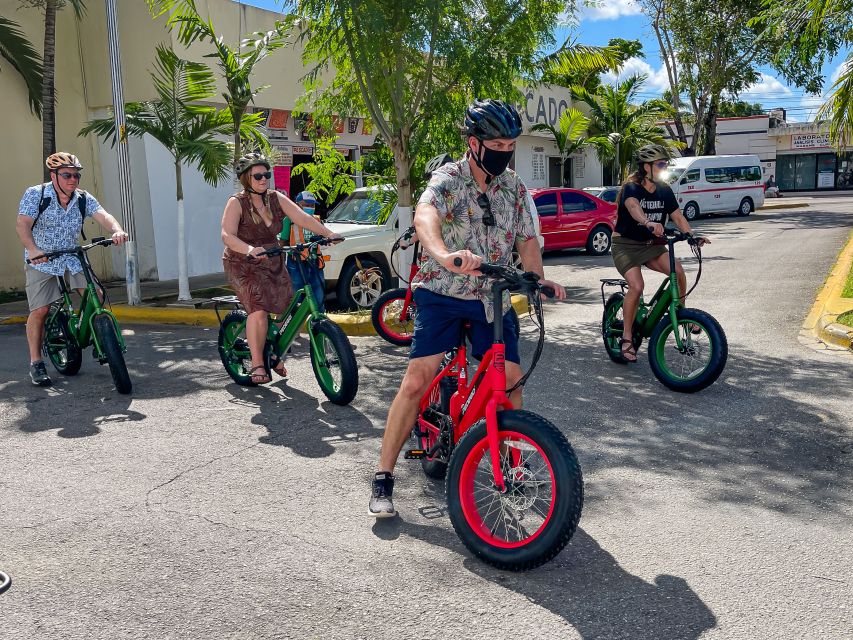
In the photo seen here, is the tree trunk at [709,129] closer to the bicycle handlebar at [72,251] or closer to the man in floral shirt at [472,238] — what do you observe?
the bicycle handlebar at [72,251]

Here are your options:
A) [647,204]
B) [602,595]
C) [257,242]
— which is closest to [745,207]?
[647,204]

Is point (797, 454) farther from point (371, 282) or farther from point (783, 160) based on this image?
point (783, 160)

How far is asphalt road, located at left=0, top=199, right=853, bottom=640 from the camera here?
10.8ft

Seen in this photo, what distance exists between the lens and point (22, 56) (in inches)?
537

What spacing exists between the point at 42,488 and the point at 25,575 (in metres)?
1.23

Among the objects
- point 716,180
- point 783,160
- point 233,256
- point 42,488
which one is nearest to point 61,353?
point 233,256

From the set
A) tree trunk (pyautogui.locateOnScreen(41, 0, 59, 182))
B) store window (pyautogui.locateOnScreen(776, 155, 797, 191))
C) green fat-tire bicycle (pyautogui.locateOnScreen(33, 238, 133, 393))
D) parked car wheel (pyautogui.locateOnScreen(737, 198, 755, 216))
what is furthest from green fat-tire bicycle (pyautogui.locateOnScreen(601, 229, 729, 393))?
store window (pyautogui.locateOnScreen(776, 155, 797, 191))

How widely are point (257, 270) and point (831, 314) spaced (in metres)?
6.10

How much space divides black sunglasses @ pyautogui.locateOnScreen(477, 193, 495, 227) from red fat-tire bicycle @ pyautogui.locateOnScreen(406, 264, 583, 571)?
360 millimetres

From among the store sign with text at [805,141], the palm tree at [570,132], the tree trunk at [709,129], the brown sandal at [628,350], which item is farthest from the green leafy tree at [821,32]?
the store sign with text at [805,141]

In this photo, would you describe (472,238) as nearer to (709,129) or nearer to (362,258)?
(362,258)

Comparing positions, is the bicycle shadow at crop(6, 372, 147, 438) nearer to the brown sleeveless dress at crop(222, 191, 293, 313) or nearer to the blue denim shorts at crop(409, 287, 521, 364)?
the brown sleeveless dress at crop(222, 191, 293, 313)

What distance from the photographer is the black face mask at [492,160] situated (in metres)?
3.91

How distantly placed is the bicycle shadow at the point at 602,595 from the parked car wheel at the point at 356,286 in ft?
24.9
